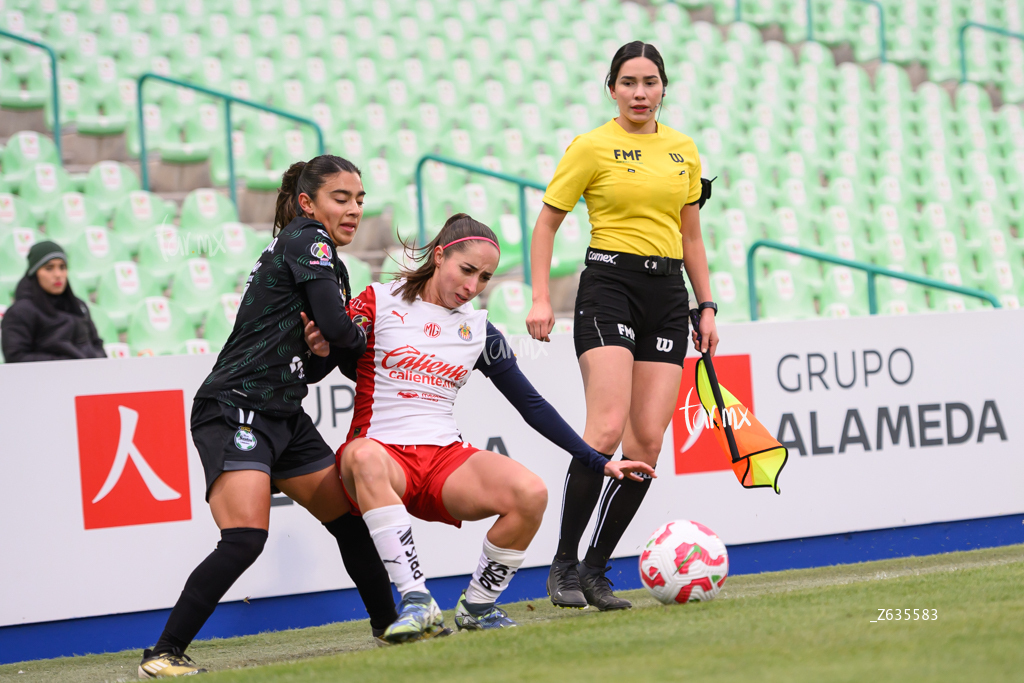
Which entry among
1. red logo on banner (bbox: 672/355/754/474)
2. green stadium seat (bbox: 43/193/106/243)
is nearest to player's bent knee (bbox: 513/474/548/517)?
red logo on banner (bbox: 672/355/754/474)

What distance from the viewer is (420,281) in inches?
125

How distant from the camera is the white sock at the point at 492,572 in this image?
297cm

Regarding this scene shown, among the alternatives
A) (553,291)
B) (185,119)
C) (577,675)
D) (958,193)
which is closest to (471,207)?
(553,291)

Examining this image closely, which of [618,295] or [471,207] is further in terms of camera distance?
[471,207]

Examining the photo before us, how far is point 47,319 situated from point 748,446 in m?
3.04

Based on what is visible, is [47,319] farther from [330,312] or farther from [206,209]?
[330,312]

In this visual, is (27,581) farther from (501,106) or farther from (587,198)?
(501,106)

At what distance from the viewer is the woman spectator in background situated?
4.48 meters

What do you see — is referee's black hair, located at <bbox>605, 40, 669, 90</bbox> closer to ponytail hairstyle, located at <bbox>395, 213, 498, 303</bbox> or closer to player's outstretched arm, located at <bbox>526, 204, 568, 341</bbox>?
player's outstretched arm, located at <bbox>526, 204, 568, 341</bbox>

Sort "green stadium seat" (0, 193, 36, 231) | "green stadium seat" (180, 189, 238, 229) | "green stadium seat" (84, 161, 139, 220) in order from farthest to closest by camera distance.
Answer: "green stadium seat" (84, 161, 139, 220), "green stadium seat" (180, 189, 238, 229), "green stadium seat" (0, 193, 36, 231)

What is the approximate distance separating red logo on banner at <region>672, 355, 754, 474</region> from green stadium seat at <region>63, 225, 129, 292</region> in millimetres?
3193

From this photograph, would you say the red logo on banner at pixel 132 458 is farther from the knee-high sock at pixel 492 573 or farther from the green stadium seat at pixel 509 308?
the green stadium seat at pixel 509 308

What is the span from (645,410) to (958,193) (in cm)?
776

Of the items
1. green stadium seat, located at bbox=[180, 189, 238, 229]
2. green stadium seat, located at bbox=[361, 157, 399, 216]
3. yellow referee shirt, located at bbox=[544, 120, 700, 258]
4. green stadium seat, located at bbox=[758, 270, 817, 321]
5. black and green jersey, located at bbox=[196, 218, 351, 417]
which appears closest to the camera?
black and green jersey, located at bbox=[196, 218, 351, 417]
